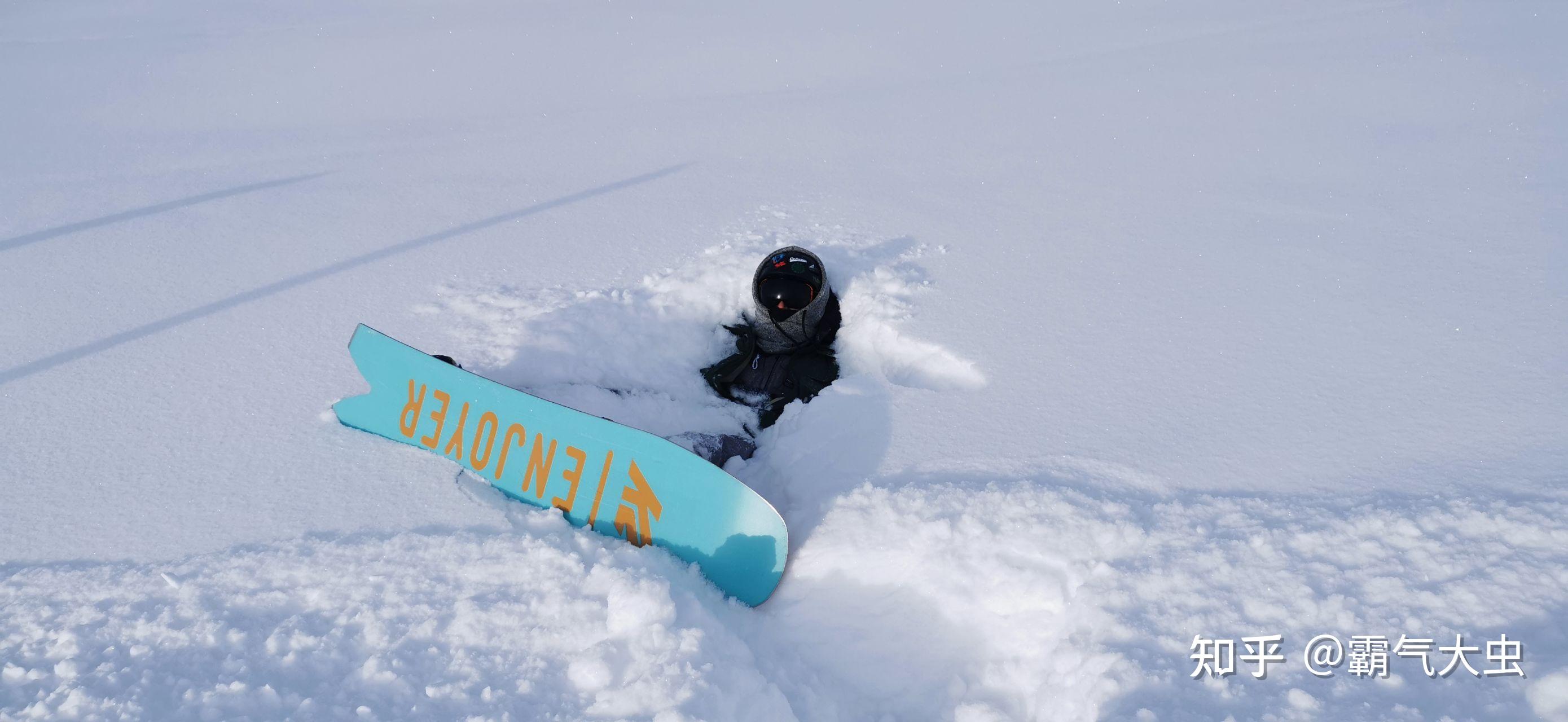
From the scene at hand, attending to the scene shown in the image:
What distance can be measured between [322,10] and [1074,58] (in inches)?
317

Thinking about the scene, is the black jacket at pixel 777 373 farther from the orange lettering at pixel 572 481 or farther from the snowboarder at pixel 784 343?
the orange lettering at pixel 572 481

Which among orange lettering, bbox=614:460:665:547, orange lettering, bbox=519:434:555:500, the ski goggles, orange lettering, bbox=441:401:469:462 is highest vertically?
the ski goggles

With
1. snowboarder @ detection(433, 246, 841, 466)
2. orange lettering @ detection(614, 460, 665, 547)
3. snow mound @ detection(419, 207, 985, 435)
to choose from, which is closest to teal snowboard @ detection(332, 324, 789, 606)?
orange lettering @ detection(614, 460, 665, 547)

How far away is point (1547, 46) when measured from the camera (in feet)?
20.4

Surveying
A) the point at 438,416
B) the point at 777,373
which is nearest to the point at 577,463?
the point at 438,416

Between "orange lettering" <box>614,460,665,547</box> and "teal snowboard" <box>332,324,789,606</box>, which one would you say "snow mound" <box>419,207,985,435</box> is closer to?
"teal snowboard" <box>332,324,789,606</box>

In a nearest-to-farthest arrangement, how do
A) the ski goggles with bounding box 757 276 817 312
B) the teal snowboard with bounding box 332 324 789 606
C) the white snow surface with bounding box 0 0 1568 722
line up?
the white snow surface with bounding box 0 0 1568 722 < the teal snowboard with bounding box 332 324 789 606 < the ski goggles with bounding box 757 276 817 312

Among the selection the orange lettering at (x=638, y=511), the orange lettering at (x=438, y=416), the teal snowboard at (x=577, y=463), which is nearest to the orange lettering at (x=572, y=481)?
the teal snowboard at (x=577, y=463)

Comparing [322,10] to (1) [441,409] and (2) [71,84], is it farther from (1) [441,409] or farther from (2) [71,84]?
(1) [441,409]

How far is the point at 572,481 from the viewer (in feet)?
8.85

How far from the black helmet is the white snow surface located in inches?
10.8

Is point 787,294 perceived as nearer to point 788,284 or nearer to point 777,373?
point 788,284

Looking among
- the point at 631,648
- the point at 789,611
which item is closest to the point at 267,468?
the point at 631,648

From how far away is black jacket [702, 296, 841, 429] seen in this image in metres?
3.69
